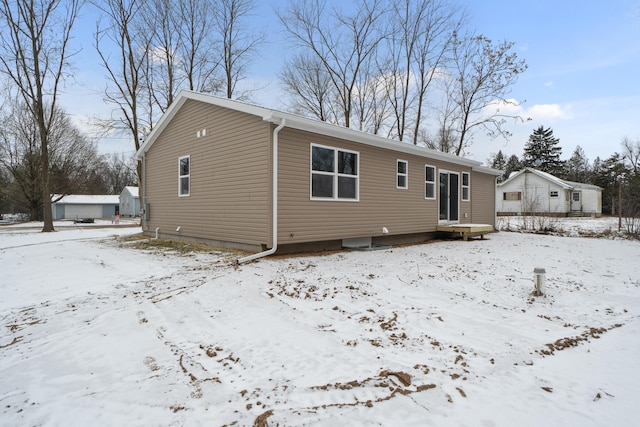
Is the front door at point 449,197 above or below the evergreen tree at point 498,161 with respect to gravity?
below

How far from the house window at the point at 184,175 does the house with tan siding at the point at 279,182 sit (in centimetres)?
3

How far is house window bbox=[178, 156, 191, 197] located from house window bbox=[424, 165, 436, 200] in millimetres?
7961

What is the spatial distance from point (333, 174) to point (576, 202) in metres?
30.6

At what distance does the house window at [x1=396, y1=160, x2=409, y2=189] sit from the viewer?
10922 mm

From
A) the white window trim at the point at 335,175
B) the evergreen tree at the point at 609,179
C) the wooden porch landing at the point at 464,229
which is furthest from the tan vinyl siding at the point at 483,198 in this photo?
the evergreen tree at the point at 609,179

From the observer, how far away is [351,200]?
920 cm

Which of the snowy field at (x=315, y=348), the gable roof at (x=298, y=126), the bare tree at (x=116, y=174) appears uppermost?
the bare tree at (x=116, y=174)

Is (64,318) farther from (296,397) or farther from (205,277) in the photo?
(296,397)

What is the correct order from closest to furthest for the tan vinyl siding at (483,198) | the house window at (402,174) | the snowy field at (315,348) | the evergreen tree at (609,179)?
the snowy field at (315,348), the house window at (402,174), the tan vinyl siding at (483,198), the evergreen tree at (609,179)

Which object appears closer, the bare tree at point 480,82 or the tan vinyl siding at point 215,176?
the tan vinyl siding at point 215,176

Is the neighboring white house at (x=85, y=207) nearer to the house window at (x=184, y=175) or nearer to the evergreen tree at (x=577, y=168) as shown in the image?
the house window at (x=184, y=175)

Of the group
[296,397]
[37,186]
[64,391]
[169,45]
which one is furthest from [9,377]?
[37,186]

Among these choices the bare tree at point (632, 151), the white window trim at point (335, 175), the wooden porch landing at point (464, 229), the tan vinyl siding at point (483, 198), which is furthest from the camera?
the bare tree at point (632, 151)

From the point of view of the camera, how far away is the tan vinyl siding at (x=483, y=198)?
1494cm
